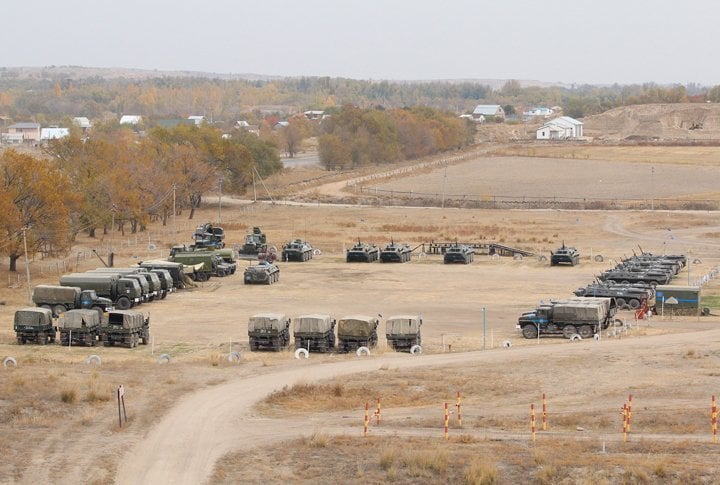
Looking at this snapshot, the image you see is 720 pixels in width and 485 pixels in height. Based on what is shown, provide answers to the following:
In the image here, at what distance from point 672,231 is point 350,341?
48708mm

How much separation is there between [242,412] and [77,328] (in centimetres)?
1442

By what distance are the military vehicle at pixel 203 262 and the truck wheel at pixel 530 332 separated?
2229 centimetres

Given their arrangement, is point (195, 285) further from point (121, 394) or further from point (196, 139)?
point (196, 139)

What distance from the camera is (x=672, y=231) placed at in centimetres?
8362

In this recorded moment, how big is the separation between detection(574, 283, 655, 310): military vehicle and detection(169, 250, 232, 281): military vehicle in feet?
65.9

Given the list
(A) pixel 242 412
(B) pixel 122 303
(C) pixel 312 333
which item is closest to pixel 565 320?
(C) pixel 312 333

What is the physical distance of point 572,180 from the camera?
444 ft

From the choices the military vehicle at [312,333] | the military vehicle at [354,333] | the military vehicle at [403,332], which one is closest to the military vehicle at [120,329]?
the military vehicle at [312,333]

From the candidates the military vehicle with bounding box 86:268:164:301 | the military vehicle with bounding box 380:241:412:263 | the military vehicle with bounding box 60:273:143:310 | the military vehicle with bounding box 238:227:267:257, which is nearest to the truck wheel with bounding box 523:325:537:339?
the military vehicle with bounding box 60:273:143:310

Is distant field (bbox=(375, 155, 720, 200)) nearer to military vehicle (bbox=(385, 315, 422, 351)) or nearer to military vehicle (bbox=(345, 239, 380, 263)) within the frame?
→ military vehicle (bbox=(345, 239, 380, 263))

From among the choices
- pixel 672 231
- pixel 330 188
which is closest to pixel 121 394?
pixel 672 231

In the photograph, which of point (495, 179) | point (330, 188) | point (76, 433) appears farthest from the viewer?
point (495, 179)

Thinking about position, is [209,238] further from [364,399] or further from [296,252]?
[364,399]

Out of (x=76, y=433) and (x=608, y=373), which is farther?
(x=608, y=373)
